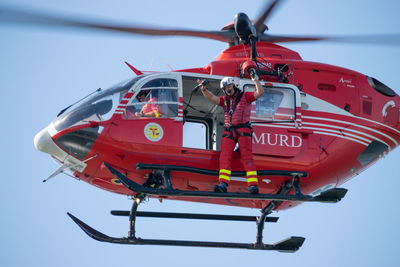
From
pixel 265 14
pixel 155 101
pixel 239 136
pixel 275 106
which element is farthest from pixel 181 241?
pixel 265 14

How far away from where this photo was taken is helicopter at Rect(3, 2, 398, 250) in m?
10.2

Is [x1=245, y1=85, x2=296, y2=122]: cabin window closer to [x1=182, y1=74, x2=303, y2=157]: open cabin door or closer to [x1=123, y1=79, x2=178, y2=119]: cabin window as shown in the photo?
[x1=182, y1=74, x2=303, y2=157]: open cabin door

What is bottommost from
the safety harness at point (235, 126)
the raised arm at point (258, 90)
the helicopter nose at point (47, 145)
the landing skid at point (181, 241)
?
the landing skid at point (181, 241)

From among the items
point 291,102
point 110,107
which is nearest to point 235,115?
point 291,102

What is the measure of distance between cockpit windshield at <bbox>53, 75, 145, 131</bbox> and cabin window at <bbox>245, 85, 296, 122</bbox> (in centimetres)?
211

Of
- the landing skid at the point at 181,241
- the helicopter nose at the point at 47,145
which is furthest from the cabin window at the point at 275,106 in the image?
the helicopter nose at the point at 47,145

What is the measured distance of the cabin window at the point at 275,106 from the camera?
1091 cm

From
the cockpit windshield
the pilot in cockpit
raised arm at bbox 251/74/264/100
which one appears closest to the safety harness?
raised arm at bbox 251/74/264/100

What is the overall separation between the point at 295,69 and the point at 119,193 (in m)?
3.84

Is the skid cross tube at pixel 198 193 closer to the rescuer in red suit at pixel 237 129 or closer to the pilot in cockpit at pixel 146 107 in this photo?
the rescuer in red suit at pixel 237 129

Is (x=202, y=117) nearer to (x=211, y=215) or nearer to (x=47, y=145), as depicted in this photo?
(x=211, y=215)

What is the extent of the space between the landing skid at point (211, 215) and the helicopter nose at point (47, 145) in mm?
824

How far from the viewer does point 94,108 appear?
1027 centimetres

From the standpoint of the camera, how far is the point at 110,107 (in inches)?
404
